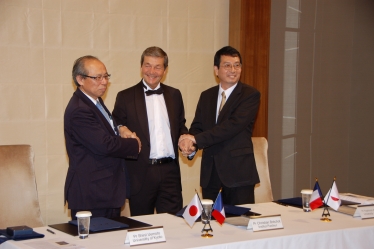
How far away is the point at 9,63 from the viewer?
4359 mm

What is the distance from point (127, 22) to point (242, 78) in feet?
4.24

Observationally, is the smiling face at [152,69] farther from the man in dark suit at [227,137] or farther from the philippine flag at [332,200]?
the philippine flag at [332,200]

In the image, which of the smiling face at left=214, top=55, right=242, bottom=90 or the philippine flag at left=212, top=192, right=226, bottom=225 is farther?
the smiling face at left=214, top=55, right=242, bottom=90

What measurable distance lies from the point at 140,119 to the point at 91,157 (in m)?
0.72

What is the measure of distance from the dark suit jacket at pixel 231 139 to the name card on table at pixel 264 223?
1.11 metres

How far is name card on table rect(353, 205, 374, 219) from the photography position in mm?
2875

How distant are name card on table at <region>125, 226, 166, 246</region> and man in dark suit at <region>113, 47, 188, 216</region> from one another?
1.50 metres

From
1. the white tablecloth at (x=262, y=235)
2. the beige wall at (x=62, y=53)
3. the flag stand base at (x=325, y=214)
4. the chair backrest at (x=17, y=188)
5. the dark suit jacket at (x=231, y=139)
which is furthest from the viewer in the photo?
the beige wall at (x=62, y=53)

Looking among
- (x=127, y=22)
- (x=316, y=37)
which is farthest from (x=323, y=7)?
(x=127, y=22)

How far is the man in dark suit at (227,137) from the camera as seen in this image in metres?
3.74

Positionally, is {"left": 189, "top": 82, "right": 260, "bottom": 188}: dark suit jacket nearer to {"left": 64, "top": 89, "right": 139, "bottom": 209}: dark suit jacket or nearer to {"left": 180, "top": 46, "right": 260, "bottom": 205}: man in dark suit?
{"left": 180, "top": 46, "right": 260, "bottom": 205}: man in dark suit

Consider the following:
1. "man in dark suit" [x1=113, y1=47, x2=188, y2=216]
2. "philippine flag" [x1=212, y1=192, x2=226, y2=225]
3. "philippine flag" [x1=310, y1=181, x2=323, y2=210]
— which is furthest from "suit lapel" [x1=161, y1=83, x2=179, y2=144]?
"philippine flag" [x1=212, y1=192, x2=226, y2=225]

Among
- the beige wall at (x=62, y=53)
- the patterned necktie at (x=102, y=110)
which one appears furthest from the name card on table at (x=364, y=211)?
the beige wall at (x=62, y=53)

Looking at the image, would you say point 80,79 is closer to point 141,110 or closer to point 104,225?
point 141,110
